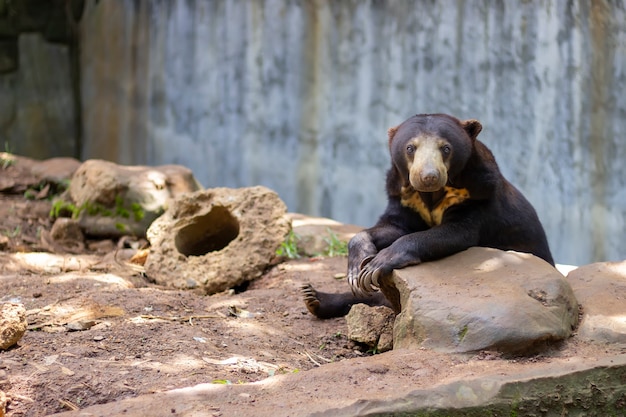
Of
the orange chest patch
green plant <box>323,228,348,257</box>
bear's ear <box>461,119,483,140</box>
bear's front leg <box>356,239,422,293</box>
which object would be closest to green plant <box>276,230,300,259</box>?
green plant <box>323,228,348,257</box>

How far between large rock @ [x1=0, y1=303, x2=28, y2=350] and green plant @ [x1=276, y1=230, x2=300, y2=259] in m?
2.44

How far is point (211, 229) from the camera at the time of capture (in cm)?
644

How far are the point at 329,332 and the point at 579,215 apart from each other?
10.4 feet

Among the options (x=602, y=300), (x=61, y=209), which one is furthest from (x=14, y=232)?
(x=602, y=300)

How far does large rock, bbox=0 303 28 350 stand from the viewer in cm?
369

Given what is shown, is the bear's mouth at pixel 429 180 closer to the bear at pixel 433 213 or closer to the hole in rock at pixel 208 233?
the bear at pixel 433 213

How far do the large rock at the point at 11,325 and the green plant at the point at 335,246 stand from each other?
2805mm

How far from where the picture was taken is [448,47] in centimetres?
779

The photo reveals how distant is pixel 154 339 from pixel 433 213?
5.37 feet

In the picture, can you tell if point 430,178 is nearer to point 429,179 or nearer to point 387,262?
point 429,179

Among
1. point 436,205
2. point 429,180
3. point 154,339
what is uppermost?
point 429,180

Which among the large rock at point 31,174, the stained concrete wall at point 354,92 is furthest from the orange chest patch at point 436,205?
the large rock at point 31,174

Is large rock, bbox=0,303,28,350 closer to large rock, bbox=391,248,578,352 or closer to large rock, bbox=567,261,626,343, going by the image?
large rock, bbox=391,248,578,352

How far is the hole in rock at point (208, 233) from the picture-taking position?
20.2 feet
